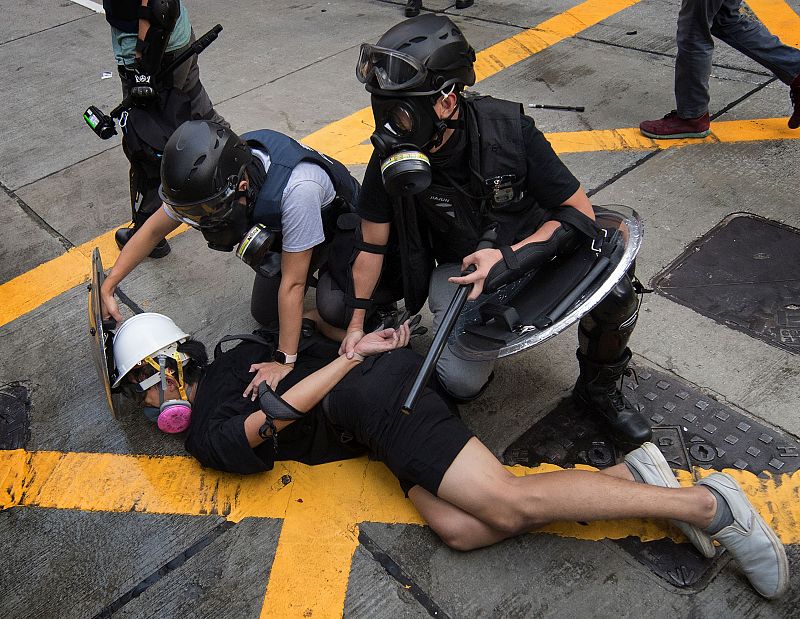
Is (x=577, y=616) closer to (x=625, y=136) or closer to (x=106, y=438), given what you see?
(x=106, y=438)

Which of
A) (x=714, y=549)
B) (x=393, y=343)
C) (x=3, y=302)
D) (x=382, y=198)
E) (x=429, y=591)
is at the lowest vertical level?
(x=3, y=302)

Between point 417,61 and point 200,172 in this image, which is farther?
point 200,172

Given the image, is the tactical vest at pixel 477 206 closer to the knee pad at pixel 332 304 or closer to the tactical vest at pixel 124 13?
the knee pad at pixel 332 304

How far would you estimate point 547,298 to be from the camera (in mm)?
2637

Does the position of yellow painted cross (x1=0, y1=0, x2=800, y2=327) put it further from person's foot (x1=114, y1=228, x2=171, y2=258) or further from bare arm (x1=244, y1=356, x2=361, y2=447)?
bare arm (x1=244, y1=356, x2=361, y2=447)

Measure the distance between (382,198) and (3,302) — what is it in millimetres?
2496

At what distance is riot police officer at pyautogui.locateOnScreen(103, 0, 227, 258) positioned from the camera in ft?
12.2

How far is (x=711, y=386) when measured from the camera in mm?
3088

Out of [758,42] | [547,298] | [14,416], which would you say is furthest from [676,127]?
[14,416]

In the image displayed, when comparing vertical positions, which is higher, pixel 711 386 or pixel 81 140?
pixel 711 386

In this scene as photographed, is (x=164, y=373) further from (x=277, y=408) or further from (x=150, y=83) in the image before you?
(x=150, y=83)

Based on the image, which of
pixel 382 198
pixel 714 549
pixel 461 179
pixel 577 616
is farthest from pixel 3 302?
pixel 714 549

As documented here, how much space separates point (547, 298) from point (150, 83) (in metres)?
2.44

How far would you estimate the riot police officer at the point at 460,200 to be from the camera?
8.26ft
